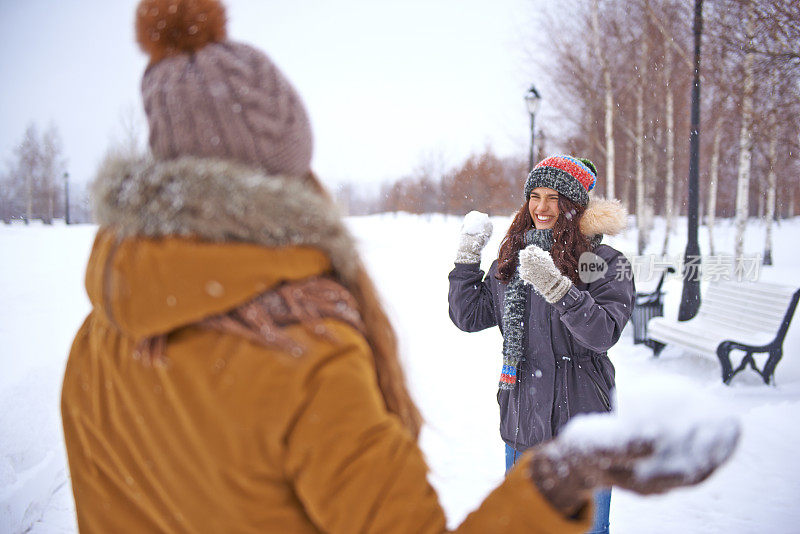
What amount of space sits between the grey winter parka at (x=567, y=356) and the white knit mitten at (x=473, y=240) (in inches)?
13.7

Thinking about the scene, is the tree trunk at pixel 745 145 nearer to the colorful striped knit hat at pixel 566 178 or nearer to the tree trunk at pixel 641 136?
the tree trunk at pixel 641 136

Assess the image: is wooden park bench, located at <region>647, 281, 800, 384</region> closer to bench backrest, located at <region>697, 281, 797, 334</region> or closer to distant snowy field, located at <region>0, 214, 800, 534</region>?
A: bench backrest, located at <region>697, 281, 797, 334</region>

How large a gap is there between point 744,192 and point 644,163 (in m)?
6.45

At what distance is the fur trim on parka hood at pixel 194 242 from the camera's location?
0.72 m

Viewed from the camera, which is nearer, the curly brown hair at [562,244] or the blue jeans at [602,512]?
the blue jeans at [602,512]

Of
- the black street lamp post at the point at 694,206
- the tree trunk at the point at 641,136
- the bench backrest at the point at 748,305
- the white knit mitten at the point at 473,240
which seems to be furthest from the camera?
the tree trunk at the point at 641,136

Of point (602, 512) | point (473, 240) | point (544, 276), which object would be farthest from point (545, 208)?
point (602, 512)

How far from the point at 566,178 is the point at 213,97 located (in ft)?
6.60

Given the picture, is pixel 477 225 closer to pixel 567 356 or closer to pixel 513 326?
pixel 513 326

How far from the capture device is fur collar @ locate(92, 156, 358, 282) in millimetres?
752

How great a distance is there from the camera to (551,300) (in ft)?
6.89

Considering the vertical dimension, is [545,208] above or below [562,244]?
above

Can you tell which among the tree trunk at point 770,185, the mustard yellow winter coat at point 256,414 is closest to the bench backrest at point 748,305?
the mustard yellow winter coat at point 256,414

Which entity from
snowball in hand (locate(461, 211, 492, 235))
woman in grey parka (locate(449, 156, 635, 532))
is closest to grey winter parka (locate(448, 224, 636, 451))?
woman in grey parka (locate(449, 156, 635, 532))
